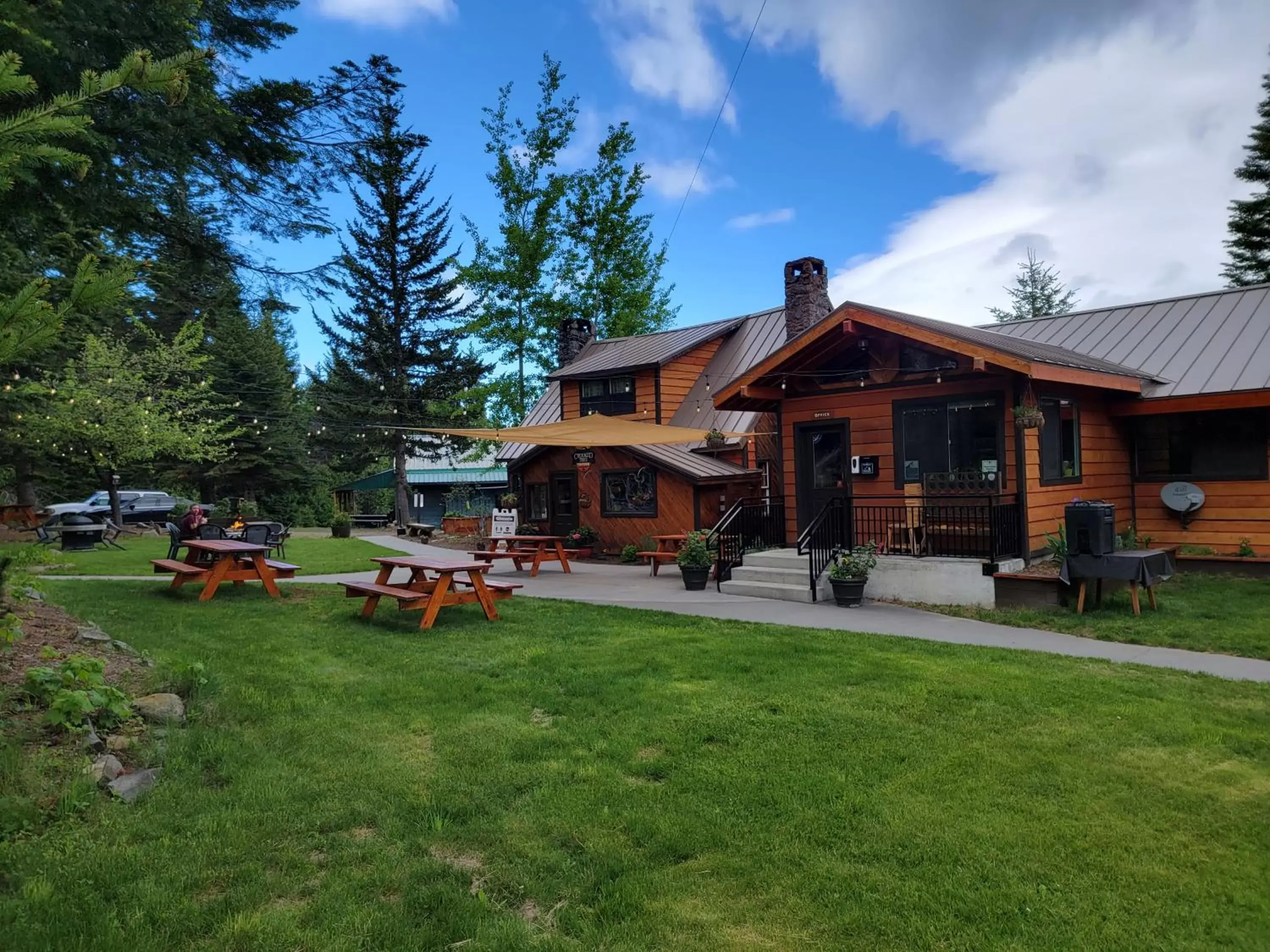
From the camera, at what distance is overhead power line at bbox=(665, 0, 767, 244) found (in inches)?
353

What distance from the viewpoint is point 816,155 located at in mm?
13695

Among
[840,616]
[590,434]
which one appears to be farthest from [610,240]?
[840,616]

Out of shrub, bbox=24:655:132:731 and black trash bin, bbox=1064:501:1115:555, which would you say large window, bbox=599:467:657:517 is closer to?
black trash bin, bbox=1064:501:1115:555

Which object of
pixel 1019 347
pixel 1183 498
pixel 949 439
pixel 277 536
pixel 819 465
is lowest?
pixel 277 536

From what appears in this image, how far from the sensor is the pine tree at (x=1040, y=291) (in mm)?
35000

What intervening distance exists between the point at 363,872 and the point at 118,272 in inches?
88.9

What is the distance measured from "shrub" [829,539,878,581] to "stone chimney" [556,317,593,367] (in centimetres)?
1369

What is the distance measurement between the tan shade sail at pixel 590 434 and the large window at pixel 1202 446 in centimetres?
751

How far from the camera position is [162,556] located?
632 inches

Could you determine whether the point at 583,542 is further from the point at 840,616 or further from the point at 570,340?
the point at 840,616

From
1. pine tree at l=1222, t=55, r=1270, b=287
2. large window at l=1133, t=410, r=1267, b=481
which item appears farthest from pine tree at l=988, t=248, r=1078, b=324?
large window at l=1133, t=410, r=1267, b=481

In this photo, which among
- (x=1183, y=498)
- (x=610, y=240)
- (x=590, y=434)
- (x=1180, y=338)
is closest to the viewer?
(x=1183, y=498)

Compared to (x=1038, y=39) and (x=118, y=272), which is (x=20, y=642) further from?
(x=1038, y=39)

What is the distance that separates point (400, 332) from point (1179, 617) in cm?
2916
